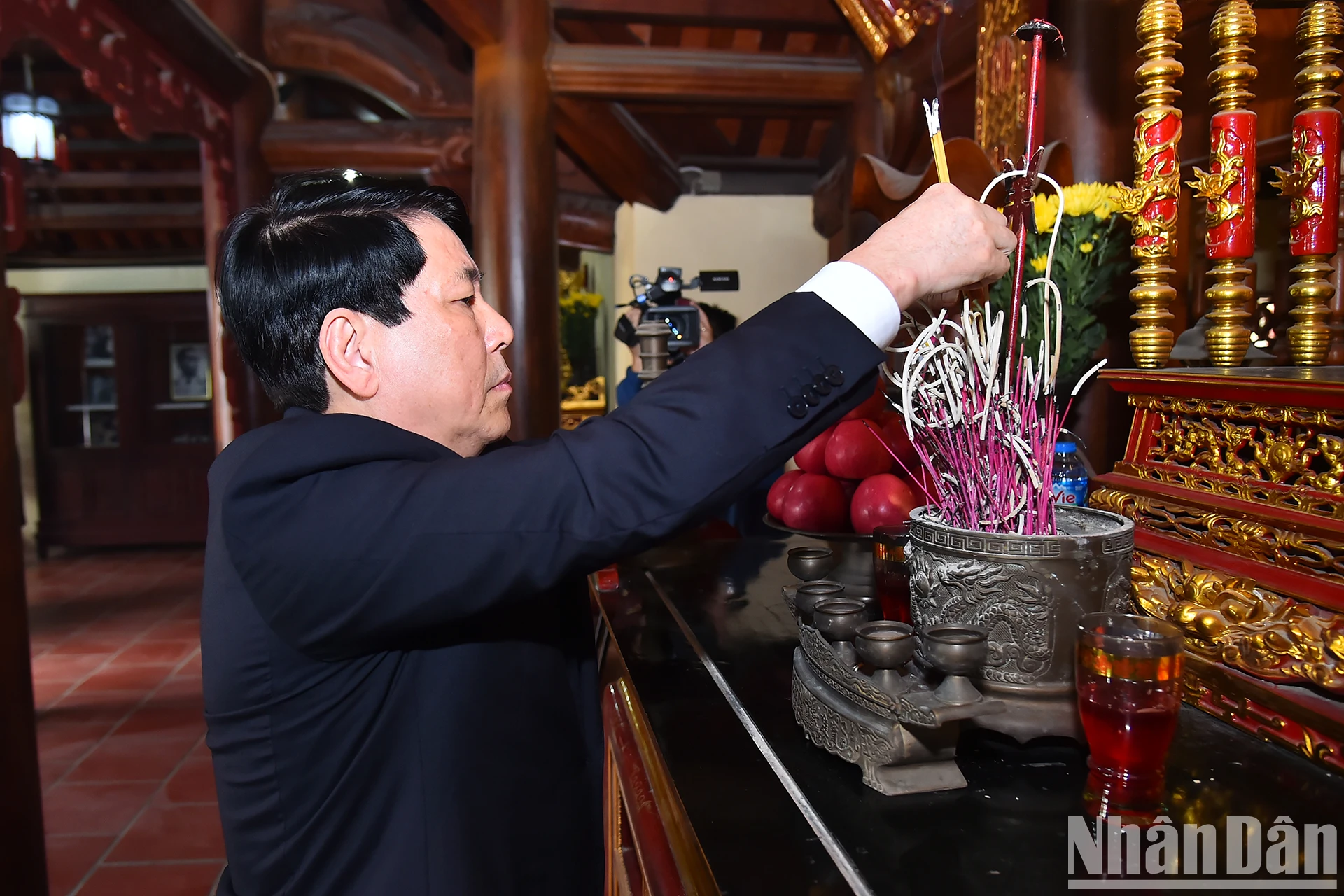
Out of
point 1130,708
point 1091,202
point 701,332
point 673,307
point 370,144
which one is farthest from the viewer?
point 370,144

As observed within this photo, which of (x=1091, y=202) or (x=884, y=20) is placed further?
(x=884, y=20)

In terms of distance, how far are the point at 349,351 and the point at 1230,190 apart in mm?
1124

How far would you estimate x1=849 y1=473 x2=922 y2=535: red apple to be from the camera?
143 centimetres

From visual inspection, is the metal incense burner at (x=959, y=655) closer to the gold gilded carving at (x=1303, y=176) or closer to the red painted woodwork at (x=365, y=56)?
the gold gilded carving at (x=1303, y=176)

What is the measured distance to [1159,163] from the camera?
1238 millimetres

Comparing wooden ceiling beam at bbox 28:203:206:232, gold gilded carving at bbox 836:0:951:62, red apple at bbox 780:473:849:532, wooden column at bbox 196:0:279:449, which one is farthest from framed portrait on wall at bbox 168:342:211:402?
red apple at bbox 780:473:849:532

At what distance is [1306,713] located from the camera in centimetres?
71

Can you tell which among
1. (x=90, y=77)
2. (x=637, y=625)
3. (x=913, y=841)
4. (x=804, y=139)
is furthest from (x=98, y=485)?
(x=913, y=841)

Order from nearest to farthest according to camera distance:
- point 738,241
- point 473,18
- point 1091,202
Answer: point 1091,202 → point 473,18 → point 738,241

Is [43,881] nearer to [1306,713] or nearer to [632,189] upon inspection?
[1306,713]

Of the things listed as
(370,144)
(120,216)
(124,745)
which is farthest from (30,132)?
(124,745)

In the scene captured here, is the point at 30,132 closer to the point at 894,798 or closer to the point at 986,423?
the point at 986,423

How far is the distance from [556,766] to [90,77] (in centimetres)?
399

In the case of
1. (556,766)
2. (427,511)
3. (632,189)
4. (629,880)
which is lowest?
(629,880)
